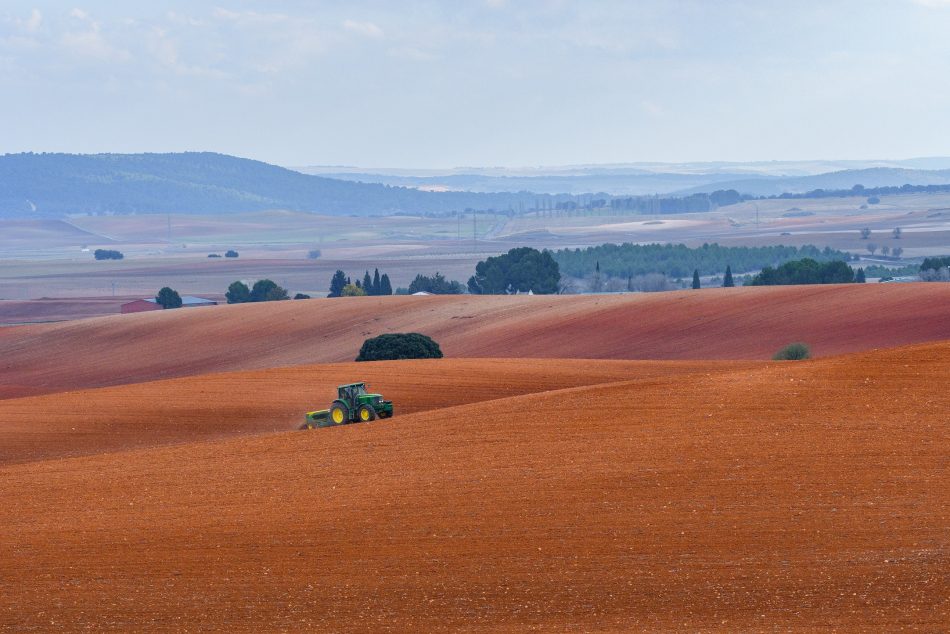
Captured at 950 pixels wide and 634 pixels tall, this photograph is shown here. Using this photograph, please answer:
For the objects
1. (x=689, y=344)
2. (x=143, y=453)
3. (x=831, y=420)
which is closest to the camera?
(x=831, y=420)

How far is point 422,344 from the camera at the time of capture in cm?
5412

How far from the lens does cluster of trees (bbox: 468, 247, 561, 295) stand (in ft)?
388

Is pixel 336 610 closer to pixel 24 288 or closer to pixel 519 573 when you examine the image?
pixel 519 573

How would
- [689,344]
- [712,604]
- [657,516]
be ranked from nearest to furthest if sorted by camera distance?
1. [712,604]
2. [657,516]
3. [689,344]

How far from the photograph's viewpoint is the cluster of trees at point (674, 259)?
149250 millimetres

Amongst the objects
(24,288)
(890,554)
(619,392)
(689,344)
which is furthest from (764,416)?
(24,288)

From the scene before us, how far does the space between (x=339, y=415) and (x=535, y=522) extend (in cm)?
1142

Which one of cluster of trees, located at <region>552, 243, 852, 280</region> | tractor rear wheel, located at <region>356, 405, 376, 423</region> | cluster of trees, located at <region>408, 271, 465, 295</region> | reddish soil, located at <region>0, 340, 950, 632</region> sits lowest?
reddish soil, located at <region>0, 340, 950, 632</region>

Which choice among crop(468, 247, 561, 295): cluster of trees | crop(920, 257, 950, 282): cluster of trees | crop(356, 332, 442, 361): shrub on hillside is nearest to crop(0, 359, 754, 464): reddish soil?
crop(356, 332, 442, 361): shrub on hillside

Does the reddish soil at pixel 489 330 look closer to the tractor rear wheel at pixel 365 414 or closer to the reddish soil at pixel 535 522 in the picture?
the tractor rear wheel at pixel 365 414

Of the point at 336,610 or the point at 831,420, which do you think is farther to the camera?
the point at 831,420

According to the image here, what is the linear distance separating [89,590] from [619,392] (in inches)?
589

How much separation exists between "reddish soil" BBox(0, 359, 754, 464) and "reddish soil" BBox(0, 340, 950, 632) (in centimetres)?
476

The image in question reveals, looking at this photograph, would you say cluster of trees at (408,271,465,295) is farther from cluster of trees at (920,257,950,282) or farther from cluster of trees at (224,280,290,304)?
cluster of trees at (920,257,950,282)
